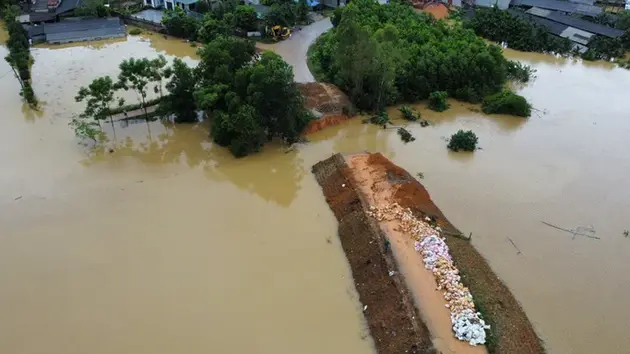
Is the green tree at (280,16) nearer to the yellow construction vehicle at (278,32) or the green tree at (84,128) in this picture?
the yellow construction vehicle at (278,32)

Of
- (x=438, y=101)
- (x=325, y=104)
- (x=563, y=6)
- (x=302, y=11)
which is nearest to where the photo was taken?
(x=325, y=104)

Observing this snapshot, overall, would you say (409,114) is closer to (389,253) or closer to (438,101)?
(438,101)

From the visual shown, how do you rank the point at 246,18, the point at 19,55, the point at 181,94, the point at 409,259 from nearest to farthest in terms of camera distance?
the point at 409,259
the point at 181,94
the point at 19,55
the point at 246,18

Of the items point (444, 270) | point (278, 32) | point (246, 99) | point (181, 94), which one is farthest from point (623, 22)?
point (181, 94)

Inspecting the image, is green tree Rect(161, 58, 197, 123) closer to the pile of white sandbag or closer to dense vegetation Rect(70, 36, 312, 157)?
dense vegetation Rect(70, 36, 312, 157)

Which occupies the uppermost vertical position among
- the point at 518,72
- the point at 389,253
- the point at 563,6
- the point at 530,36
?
the point at 563,6

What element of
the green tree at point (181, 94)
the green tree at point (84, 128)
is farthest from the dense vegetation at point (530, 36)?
the green tree at point (84, 128)

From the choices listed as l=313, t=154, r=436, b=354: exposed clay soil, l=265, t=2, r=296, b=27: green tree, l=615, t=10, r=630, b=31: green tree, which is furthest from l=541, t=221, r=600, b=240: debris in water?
l=265, t=2, r=296, b=27: green tree
